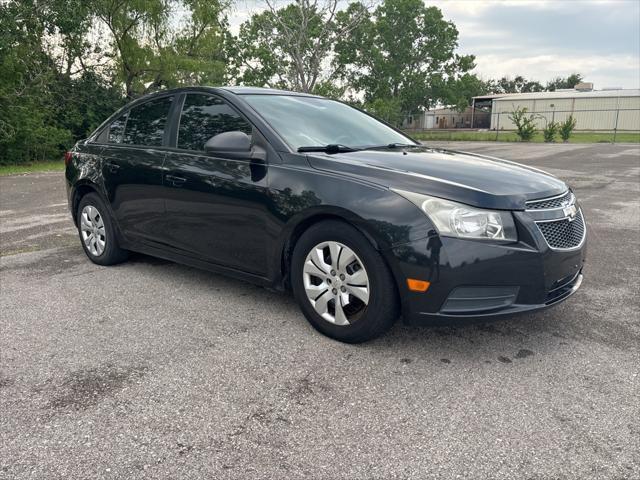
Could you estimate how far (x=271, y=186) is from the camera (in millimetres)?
3639

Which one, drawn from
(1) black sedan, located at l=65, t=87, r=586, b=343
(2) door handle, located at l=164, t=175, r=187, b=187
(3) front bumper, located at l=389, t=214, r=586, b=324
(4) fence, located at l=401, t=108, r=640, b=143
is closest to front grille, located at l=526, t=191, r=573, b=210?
(1) black sedan, located at l=65, t=87, r=586, b=343

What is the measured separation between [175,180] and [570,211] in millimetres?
2871

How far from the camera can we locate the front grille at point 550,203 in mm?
3154

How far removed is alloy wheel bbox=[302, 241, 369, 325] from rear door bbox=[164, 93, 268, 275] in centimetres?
46

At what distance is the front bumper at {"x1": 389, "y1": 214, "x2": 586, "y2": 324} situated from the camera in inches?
116

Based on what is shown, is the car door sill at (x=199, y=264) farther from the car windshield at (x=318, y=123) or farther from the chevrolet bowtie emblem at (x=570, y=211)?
the chevrolet bowtie emblem at (x=570, y=211)

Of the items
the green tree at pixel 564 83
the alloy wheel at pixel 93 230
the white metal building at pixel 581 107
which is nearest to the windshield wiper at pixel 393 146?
the alloy wheel at pixel 93 230

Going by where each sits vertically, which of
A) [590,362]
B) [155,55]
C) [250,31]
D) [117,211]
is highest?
[250,31]

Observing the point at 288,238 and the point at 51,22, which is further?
the point at 51,22

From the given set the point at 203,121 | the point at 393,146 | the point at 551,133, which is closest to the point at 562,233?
the point at 393,146

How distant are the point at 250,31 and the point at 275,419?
37450 millimetres

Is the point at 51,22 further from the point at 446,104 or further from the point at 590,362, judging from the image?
the point at 446,104

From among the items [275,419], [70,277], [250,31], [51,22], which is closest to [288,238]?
[275,419]

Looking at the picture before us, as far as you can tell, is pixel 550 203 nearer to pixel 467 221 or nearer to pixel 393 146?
pixel 467 221
